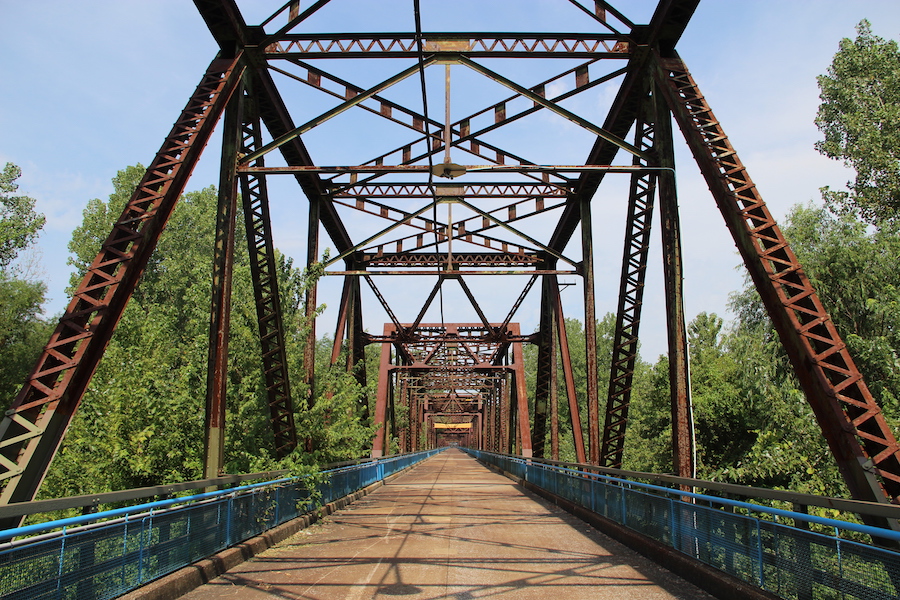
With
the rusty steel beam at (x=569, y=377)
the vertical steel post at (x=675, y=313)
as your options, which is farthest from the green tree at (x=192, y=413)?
the vertical steel post at (x=675, y=313)

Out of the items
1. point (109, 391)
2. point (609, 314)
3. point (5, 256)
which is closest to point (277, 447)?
point (109, 391)

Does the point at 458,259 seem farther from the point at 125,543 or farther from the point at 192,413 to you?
the point at 125,543

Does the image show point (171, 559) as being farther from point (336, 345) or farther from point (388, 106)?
point (336, 345)

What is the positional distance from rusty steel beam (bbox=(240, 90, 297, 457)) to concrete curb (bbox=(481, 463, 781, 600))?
611 cm

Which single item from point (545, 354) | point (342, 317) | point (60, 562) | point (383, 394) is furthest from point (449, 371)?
point (60, 562)

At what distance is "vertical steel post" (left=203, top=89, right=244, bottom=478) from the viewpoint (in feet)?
32.3

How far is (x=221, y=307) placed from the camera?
10.5 m

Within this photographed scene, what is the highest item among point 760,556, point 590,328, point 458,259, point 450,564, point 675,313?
point 458,259

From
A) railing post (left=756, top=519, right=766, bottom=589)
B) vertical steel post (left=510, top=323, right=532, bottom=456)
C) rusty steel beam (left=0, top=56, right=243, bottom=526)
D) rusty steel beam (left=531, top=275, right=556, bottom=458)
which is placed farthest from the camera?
vertical steel post (left=510, top=323, right=532, bottom=456)

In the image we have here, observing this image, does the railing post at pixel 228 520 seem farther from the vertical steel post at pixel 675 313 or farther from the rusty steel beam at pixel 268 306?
the vertical steel post at pixel 675 313

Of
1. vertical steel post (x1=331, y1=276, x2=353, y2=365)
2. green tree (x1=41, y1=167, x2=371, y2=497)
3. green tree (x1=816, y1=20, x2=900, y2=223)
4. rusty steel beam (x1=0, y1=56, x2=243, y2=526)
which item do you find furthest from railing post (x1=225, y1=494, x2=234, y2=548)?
green tree (x1=816, y1=20, x2=900, y2=223)

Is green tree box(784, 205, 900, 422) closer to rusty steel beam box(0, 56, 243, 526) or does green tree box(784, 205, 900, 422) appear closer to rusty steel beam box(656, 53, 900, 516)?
rusty steel beam box(656, 53, 900, 516)

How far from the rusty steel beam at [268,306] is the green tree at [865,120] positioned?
1751 centimetres

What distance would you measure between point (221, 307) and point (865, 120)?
20553 millimetres
